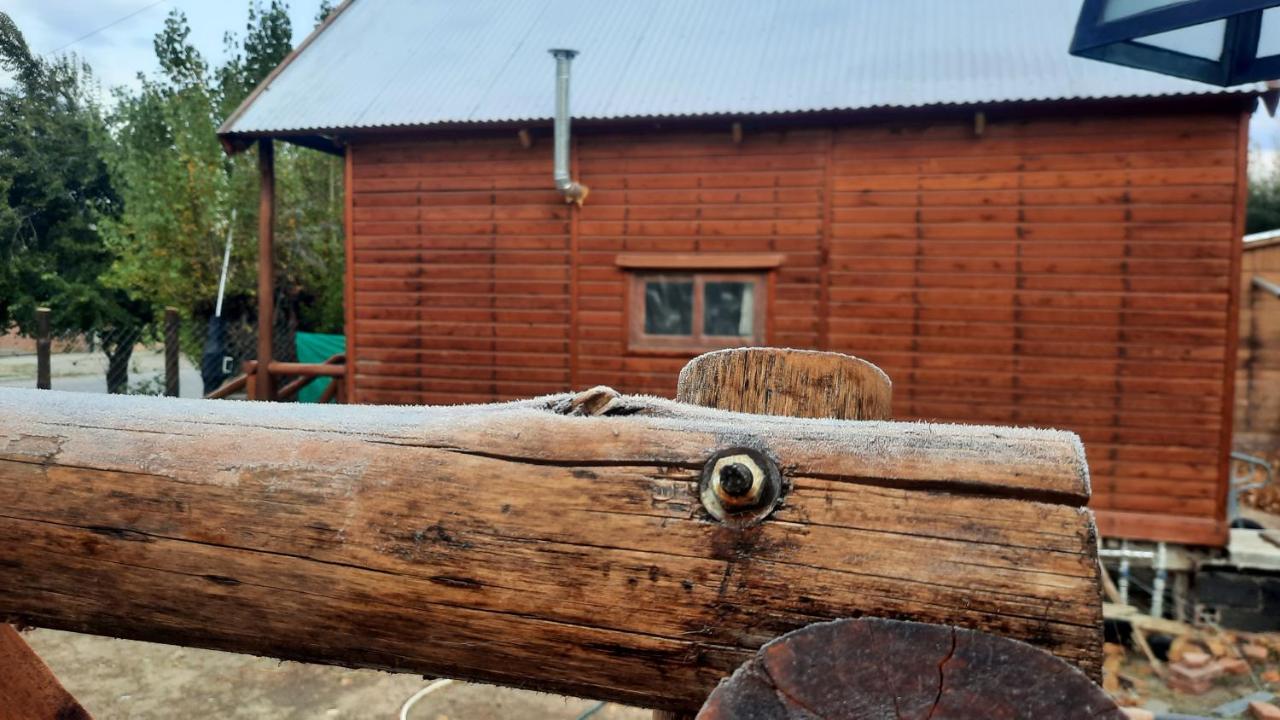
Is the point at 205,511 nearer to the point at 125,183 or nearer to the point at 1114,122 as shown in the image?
the point at 1114,122

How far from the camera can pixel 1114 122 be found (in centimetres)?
660

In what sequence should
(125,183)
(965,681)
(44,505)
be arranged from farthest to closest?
(125,183)
(44,505)
(965,681)

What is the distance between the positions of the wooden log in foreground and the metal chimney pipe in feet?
20.5

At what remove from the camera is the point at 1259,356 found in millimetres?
10648

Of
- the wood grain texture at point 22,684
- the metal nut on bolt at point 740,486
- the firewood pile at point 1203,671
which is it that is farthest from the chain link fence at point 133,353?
the firewood pile at point 1203,671

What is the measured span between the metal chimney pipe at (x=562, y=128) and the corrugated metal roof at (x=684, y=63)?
0.77 feet

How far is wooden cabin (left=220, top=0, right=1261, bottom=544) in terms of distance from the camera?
6594 millimetres

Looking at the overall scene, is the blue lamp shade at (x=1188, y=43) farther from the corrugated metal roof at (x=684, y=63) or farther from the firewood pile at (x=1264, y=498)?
the firewood pile at (x=1264, y=498)

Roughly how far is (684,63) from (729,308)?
8.10ft

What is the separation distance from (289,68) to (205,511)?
932cm

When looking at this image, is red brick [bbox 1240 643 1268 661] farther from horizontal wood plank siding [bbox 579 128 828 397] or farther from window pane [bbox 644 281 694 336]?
window pane [bbox 644 281 694 336]

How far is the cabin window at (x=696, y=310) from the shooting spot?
24.3 feet

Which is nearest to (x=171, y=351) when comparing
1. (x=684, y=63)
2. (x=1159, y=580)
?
(x=684, y=63)

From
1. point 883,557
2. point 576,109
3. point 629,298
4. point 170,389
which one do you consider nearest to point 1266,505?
point 629,298
